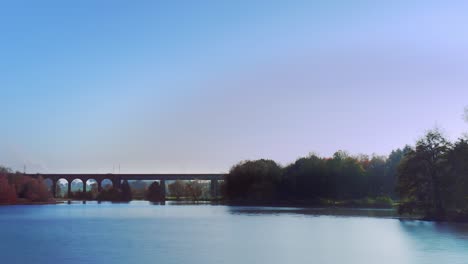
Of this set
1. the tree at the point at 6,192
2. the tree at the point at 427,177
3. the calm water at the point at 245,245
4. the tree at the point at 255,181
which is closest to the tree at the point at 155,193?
the tree at the point at 255,181

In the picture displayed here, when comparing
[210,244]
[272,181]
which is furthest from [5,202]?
[210,244]

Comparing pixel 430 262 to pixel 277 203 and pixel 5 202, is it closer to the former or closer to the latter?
pixel 277 203

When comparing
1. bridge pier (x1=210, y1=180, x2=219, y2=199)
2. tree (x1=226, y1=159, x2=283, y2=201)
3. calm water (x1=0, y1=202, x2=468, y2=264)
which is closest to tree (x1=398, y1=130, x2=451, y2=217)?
calm water (x1=0, y1=202, x2=468, y2=264)

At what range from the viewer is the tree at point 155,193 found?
176m

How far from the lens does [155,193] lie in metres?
177

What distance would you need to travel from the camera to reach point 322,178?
11169 cm

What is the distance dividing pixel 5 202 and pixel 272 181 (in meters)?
63.5

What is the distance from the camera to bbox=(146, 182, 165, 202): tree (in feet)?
577

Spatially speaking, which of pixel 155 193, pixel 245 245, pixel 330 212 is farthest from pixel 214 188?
pixel 245 245

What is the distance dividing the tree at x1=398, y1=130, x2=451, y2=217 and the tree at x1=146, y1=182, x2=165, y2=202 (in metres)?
121

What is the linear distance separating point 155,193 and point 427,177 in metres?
126

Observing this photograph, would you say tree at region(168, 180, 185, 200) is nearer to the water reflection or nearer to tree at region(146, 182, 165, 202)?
tree at region(146, 182, 165, 202)

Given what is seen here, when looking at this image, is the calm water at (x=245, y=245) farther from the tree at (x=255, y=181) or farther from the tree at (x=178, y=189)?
the tree at (x=178, y=189)

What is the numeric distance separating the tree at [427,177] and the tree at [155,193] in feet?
398
